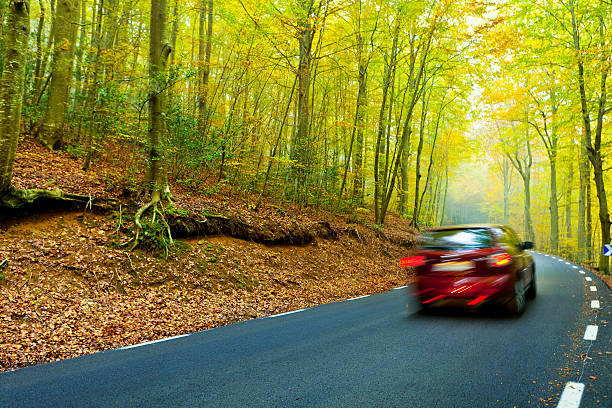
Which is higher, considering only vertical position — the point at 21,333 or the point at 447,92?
the point at 447,92

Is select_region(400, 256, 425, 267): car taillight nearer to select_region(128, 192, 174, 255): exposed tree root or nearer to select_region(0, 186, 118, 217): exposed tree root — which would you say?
A: select_region(128, 192, 174, 255): exposed tree root

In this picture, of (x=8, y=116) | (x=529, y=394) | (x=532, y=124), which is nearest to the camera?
(x=529, y=394)

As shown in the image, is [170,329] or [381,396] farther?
[170,329]

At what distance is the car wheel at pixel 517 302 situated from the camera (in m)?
6.45

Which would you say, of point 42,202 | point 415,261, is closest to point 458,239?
point 415,261

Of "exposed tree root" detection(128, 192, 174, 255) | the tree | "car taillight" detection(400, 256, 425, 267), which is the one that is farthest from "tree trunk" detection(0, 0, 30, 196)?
"car taillight" detection(400, 256, 425, 267)

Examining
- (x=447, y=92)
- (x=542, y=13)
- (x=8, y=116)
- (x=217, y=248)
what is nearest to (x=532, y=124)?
(x=447, y=92)

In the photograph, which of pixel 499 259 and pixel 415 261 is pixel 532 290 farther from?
pixel 415 261

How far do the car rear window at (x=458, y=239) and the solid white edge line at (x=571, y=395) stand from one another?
3.21 meters

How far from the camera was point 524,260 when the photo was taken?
23.9 feet

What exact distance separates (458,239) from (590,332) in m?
2.29

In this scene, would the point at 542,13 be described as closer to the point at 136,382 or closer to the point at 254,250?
the point at 254,250

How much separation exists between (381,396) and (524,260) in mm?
5534

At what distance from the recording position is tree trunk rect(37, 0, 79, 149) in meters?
12.4
